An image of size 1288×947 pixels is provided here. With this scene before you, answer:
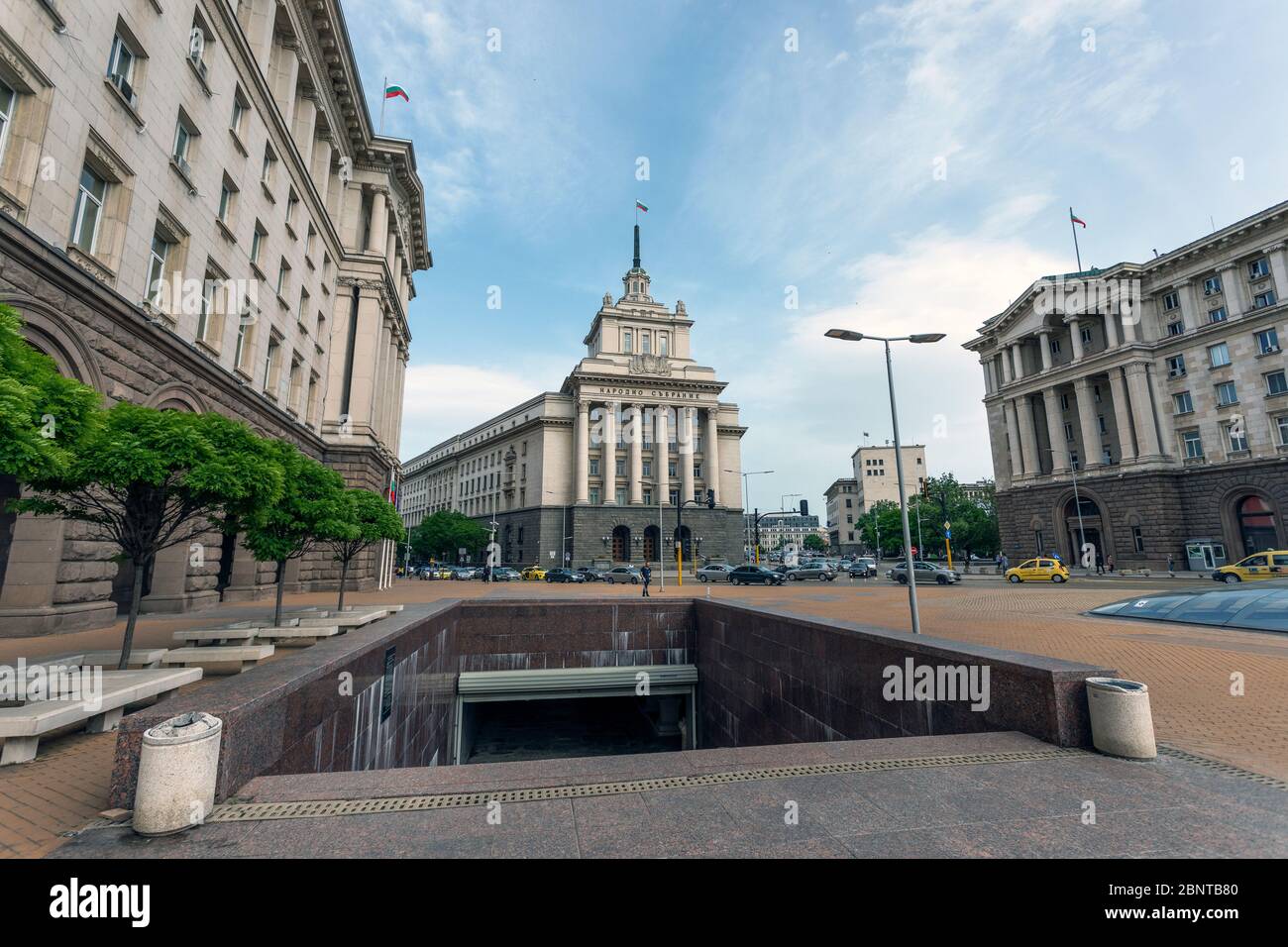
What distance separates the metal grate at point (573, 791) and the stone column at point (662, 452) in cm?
5953

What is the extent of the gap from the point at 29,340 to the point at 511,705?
1680 cm

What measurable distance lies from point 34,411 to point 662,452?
60800 millimetres

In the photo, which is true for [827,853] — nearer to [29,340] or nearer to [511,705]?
[29,340]

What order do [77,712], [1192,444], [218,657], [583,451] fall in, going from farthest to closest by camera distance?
[583,451]
[1192,444]
[218,657]
[77,712]

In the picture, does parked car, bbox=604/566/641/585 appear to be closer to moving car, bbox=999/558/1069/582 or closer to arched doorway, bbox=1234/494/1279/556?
moving car, bbox=999/558/1069/582

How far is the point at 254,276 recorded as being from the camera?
63.8 ft

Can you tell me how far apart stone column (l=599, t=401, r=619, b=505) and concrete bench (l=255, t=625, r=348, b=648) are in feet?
172

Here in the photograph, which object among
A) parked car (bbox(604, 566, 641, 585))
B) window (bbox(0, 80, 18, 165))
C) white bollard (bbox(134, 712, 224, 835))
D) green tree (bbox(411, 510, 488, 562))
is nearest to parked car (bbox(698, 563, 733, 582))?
parked car (bbox(604, 566, 641, 585))

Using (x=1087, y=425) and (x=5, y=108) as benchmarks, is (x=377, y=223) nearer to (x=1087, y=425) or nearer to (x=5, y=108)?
(x=5, y=108)

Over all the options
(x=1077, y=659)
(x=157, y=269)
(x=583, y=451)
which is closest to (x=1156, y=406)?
(x=1077, y=659)

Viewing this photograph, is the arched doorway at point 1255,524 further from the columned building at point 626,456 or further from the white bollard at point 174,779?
the white bollard at point 174,779

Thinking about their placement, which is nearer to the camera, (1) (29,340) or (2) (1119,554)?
(1) (29,340)

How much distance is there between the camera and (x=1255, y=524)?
37.9 metres
